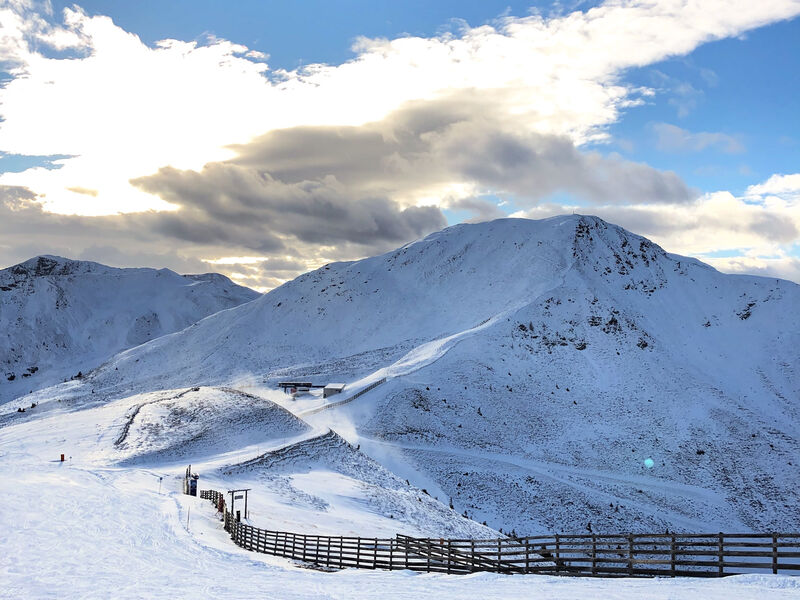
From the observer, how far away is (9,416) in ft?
260

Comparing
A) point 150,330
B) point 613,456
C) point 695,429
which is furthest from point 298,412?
point 150,330

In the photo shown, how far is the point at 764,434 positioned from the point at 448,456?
3866 centimetres

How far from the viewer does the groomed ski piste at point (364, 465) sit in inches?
743

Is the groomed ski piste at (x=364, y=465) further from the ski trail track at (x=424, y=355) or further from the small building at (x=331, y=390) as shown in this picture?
the small building at (x=331, y=390)

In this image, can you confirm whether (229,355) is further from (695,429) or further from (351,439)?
(695,429)

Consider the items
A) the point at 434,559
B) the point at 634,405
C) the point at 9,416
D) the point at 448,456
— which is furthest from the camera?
the point at 9,416

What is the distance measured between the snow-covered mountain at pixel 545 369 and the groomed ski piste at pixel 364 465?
39cm

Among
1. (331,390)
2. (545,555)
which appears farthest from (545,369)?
(545,555)

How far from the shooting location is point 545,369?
263ft

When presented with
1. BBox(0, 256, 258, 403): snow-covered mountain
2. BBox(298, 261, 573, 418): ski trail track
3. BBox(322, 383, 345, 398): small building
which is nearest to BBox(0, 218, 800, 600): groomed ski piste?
BBox(298, 261, 573, 418): ski trail track

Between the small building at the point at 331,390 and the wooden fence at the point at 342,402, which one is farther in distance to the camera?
the small building at the point at 331,390

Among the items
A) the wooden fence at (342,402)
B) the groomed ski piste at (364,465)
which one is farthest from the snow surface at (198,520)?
the wooden fence at (342,402)

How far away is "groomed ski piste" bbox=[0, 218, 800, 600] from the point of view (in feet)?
61.9

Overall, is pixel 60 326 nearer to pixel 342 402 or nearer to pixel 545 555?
pixel 342 402
